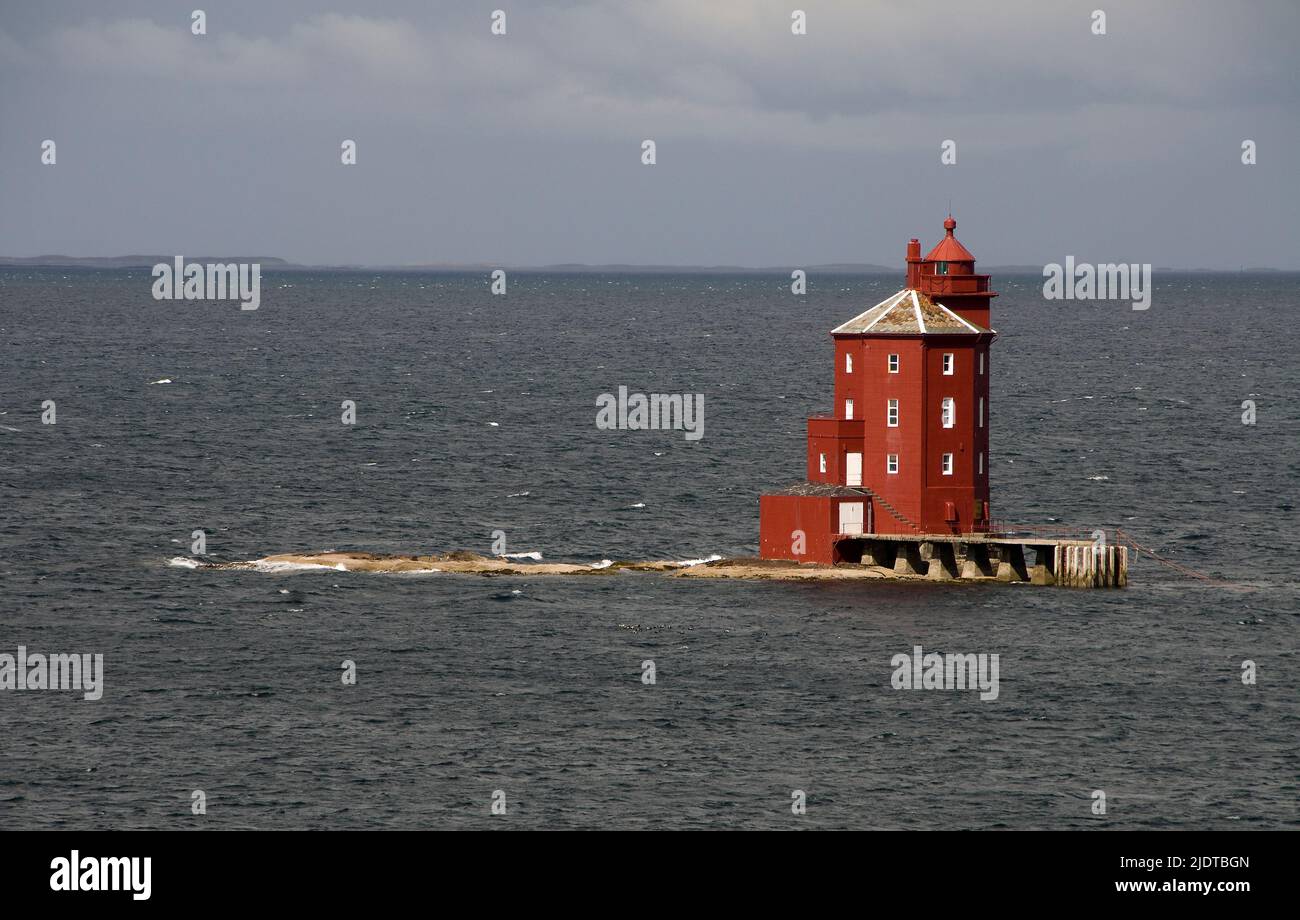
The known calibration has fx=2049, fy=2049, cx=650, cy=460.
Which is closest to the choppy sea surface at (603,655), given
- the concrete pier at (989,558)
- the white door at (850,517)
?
the concrete pier at (989,558)

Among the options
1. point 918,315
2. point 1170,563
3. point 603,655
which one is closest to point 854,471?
point 918,315

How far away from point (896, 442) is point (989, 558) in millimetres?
6151

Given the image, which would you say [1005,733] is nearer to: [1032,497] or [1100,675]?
[1100,675]

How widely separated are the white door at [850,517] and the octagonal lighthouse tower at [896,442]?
0.04m

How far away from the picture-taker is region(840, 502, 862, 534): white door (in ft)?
259

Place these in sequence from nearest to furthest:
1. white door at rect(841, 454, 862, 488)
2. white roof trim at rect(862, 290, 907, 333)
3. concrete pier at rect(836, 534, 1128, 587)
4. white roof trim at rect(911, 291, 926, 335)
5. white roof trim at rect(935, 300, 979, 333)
→ white roof trim at rect(911, 291, 926, 335), concrete pier at rect(836, 534, 1128, 587), white roof trim at rect(935, 300, 979, 333), white roof trim at rect(862, 290, 907, 333), white door at rect(841, 454, 862, 488)

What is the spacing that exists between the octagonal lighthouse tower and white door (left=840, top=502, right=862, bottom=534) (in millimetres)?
38

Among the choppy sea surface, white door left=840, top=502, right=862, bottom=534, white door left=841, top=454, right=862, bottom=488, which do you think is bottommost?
the choppy sea surface

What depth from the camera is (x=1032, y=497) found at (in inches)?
4097

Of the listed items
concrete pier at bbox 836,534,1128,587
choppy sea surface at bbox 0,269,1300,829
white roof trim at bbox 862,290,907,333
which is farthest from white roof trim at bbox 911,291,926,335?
choppy sea surface at bbox 0,269,1300,829

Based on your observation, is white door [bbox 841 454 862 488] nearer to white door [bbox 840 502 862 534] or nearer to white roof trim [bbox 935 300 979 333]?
white door [bbox 840 502 862 534]

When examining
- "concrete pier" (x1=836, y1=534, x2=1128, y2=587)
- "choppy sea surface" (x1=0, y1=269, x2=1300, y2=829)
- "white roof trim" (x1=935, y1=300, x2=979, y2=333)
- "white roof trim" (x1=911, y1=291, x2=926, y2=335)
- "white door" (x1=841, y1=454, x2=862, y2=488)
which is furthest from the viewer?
"white door" (x1=841, y1=454, x2=862, y2=488)

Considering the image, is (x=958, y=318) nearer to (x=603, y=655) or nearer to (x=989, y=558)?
(x=989, y=558)
